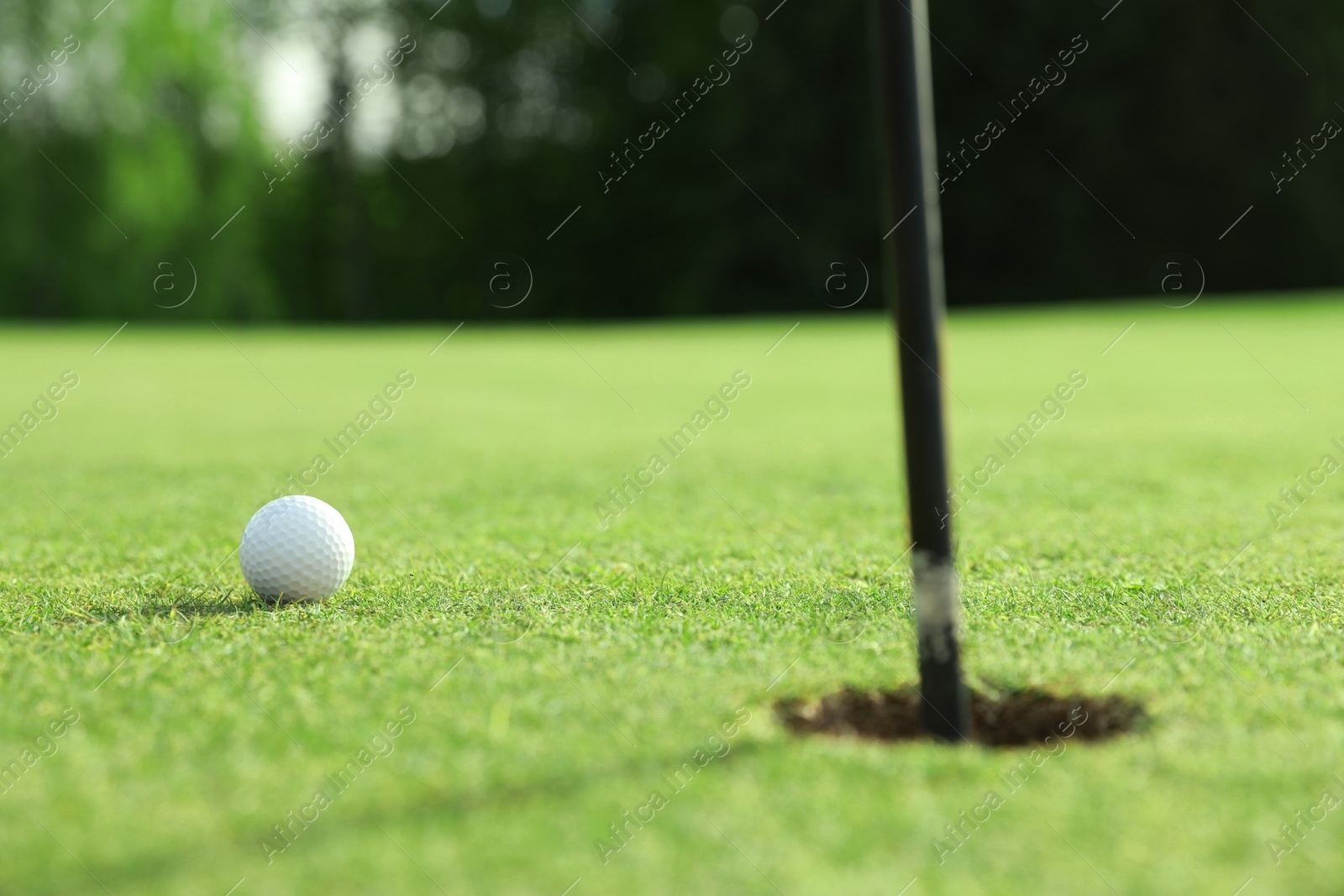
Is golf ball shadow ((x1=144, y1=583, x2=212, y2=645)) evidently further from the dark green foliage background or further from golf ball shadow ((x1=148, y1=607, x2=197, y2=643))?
the dark green foliage background

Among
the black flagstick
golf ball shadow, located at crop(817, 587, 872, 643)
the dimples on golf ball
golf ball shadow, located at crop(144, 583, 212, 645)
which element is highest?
the black flagstick

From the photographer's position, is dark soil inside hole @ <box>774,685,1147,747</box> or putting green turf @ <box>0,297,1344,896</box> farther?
dark soil inside hole @ <box>774,685,1147,747</box>

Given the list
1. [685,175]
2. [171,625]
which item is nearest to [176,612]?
[171,625]

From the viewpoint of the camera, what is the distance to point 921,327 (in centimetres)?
247

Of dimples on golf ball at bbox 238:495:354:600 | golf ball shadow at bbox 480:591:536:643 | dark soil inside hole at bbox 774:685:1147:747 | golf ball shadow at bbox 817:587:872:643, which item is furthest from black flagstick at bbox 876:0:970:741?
dimples on golf ball at bbox 238:495:354:600

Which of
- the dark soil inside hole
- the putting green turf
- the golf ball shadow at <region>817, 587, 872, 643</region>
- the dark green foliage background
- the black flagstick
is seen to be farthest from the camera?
the dark green foliage background

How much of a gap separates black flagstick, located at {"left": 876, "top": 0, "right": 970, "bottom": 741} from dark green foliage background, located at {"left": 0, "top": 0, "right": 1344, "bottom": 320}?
99.1 feet

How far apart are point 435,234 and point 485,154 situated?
3.28 metres

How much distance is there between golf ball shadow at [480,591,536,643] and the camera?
3369 millimetres

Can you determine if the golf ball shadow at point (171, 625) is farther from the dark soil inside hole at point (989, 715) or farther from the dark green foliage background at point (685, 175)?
the dark green foliage background at point (685, 175)

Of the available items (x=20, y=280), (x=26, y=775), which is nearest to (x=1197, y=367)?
(x=26, y=775)

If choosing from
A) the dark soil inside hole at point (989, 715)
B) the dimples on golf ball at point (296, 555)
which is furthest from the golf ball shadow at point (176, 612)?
the dark soil inside hole at point (989, 715)

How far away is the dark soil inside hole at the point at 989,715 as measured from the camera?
2.71m

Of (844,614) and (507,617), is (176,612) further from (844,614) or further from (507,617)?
(844,614)
